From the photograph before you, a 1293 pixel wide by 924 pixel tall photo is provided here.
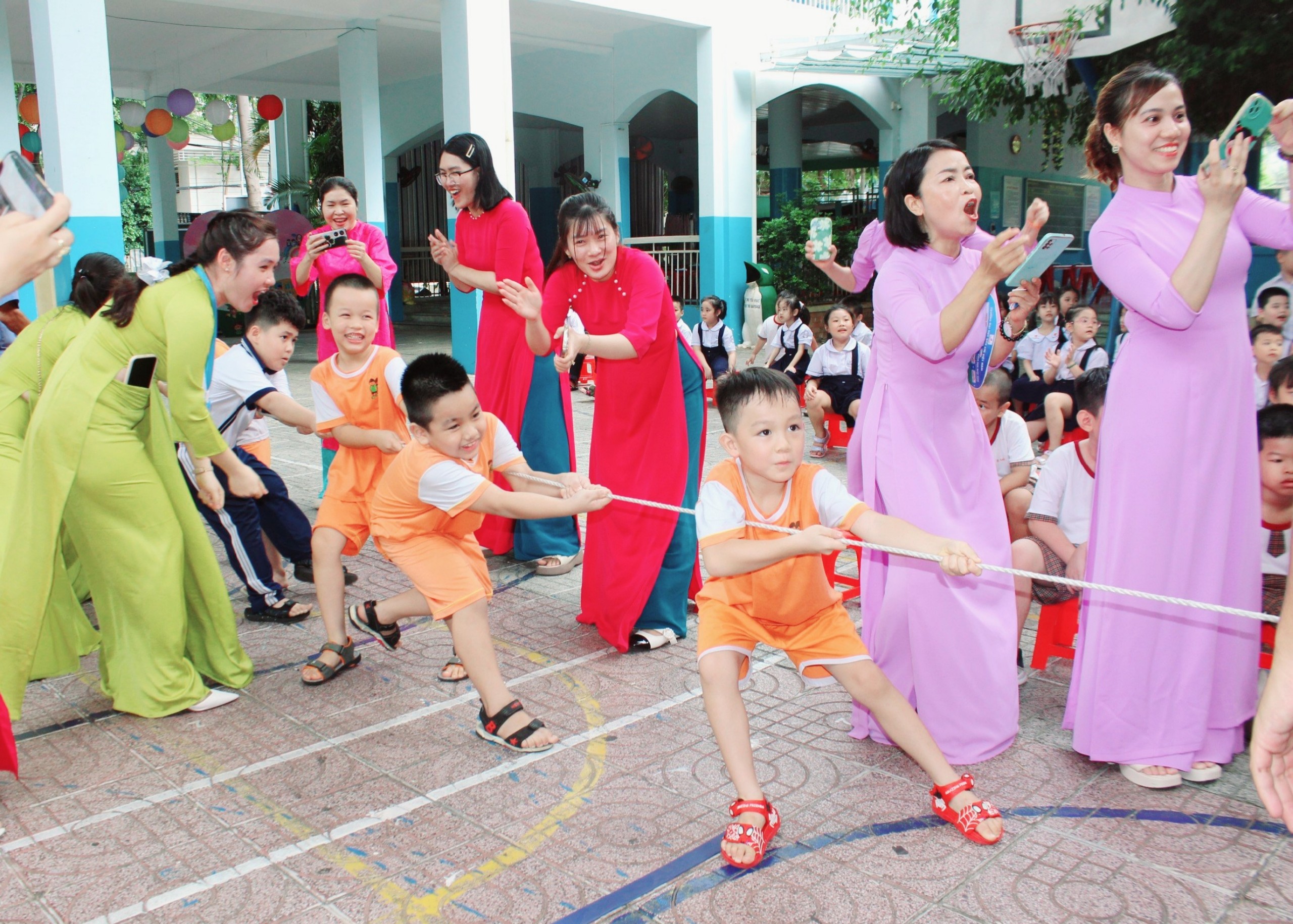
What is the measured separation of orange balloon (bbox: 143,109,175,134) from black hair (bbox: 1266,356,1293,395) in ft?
48.1

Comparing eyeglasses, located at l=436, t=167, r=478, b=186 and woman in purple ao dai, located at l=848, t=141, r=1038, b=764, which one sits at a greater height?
eyeglasses, located at l=436, t=167, r=478, b=186

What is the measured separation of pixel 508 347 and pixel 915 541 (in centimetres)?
297

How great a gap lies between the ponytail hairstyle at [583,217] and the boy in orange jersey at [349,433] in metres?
0.76

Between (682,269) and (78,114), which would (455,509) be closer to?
(78,114)

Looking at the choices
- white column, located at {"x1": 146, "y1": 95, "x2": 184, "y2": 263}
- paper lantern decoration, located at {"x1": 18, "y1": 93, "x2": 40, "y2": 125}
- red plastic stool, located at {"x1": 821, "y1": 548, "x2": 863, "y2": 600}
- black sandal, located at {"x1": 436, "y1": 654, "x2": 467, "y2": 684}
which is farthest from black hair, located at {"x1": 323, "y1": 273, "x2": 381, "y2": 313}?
white column, located at {"x1": 146, "y1": 95, "x2": 184, "y2": 263}

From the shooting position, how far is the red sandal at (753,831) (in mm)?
2475

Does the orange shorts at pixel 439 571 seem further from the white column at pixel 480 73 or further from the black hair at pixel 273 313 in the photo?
the white column at pixel 480 73

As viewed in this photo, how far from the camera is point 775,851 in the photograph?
255 cm

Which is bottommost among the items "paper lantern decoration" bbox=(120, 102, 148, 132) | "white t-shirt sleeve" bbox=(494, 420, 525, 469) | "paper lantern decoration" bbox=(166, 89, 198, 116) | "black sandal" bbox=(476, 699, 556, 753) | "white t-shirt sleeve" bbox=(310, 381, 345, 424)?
"black sandal" bbox=(476, 699, 556, 753)

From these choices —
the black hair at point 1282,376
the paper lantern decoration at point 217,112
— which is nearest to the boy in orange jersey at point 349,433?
the black hair at point 1282,376

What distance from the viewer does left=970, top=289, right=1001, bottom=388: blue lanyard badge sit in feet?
9.77

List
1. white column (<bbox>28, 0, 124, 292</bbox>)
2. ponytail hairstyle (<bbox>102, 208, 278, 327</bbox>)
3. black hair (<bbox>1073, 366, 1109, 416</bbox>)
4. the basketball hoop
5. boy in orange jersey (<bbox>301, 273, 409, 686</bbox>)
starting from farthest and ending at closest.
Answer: the basketball hoop < white column (<bbox>28, 0, 124, 292</bbox>) < boy in orange jersey (<bbox>301, 273, 409, 686</bbox>) < black hair (<bbox>1073, 366, 1109, 416</bbox>) < ponytail hairstyle (<bbox>102, 208, 278, 327</bbox>)

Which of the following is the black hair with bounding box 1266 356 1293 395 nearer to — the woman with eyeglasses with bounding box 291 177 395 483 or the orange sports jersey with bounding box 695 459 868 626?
the orange sports jersey with bounding box 695 459 868 626

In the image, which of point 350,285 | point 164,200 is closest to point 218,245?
point 350,285
